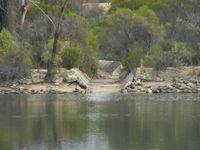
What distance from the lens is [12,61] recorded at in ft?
127

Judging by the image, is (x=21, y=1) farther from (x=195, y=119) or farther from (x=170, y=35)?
(x=195, y=119)

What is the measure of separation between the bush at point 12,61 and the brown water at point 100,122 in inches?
190

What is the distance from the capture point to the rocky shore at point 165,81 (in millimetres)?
37062

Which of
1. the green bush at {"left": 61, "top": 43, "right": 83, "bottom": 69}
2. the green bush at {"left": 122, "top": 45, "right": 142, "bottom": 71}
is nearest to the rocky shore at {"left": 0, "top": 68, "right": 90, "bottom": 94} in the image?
the green bush at {"left": 61, "top": 43, "right": 83, "bottom": 69}

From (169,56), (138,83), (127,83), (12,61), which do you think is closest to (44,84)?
(12,61)

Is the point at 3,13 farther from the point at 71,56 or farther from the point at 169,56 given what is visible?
the point at 169,56

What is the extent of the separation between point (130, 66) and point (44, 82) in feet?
A: 35.7

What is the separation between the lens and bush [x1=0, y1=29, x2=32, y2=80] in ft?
125

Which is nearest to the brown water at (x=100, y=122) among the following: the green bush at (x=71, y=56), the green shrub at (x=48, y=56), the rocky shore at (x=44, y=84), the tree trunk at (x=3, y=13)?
the rocky shore at (x=44, y=84)

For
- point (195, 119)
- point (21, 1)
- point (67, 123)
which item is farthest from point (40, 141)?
point (21, 1)

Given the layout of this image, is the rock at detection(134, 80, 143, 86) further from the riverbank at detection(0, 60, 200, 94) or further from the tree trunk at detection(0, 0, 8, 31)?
the tree trunk at detection(0, 0, 8, 31)

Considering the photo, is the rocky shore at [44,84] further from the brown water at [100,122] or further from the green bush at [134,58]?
the green bush at [134,58]

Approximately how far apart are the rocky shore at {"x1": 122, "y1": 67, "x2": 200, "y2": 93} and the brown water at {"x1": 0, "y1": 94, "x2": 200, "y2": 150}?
11.0 feet

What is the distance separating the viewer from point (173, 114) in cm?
2470
